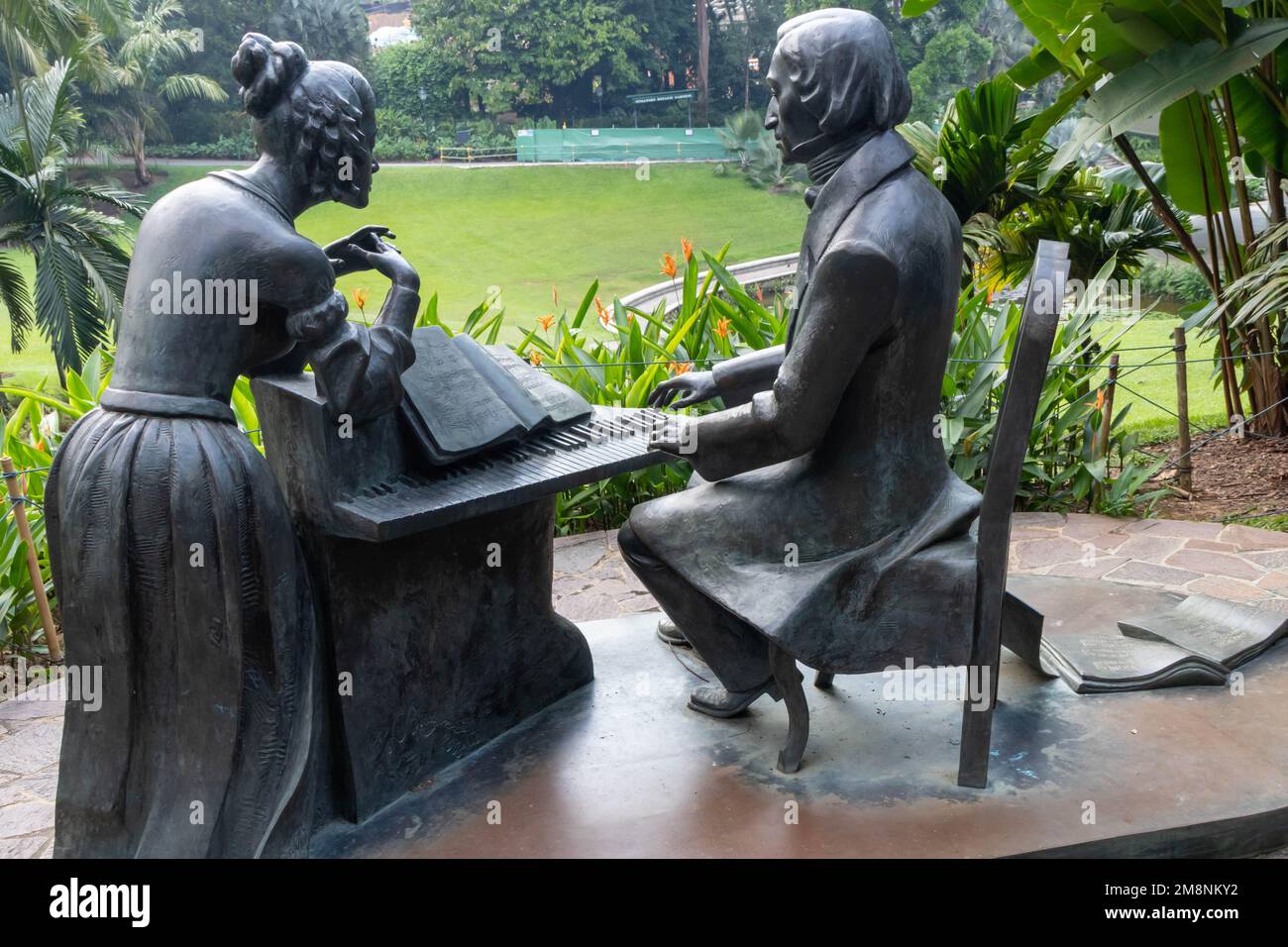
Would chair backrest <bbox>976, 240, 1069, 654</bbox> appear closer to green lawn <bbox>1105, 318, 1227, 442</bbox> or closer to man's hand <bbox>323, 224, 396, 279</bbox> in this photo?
man's hand <bbox>323, 224, 396, 279</bbox>

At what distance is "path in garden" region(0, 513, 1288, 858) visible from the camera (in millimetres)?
3924

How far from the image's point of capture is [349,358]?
262cm

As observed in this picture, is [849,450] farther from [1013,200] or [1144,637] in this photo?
[1013,200]

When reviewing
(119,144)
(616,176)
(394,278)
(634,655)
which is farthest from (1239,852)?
(119,144)

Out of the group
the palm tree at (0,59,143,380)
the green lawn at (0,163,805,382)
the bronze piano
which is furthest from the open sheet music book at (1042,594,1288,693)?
the green lawn at (0,163,805,382)

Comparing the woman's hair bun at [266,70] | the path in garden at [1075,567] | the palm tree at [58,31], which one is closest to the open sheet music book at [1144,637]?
the path in garden at [1075,567]

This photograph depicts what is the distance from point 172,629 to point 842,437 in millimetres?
1552

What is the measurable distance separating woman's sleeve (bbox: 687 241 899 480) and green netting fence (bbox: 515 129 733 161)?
49.0 ft

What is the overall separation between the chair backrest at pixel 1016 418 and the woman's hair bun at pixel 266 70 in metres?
1.64

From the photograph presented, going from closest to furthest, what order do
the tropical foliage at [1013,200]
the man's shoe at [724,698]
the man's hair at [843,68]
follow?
1. the man's hair at [843,68]
2. the man's shoe at [724,698]
3. the tropical foliage at [1013,200]

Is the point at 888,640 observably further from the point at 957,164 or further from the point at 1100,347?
the point at 957,164

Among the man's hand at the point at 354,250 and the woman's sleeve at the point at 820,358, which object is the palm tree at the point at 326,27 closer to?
the man's hand at the point at 354,250

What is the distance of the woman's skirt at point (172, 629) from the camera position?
8.26 ft

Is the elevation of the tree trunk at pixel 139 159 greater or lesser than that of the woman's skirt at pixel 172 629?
lesser
